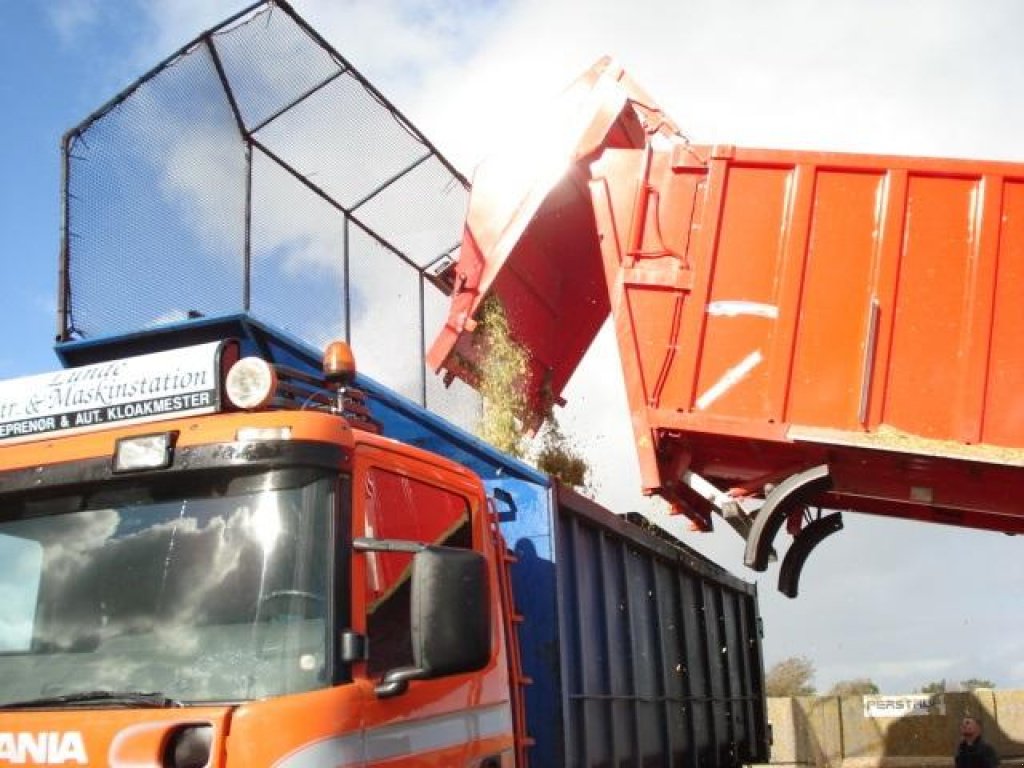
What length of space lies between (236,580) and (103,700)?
0.46m

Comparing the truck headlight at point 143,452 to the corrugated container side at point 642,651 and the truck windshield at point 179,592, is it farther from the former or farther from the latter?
the corrugated container side at point 642,651

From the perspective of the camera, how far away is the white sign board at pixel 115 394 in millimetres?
3494

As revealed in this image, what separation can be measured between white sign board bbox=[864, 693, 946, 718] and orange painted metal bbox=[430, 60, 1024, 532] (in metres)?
15.0

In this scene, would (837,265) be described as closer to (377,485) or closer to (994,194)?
(994,194)

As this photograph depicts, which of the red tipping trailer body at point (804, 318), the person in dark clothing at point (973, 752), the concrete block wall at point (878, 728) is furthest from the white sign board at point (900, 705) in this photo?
the red tipping trailer body at point (804, 318)

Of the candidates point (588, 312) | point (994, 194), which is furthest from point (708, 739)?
point (994, 194)

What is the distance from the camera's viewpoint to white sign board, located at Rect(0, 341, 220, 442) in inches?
138

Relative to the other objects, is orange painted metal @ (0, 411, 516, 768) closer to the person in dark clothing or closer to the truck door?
the truck door

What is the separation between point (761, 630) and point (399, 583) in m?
6.40

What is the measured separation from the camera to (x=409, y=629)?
10.7 ft

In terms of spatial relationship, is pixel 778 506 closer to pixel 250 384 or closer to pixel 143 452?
pixel 250 384

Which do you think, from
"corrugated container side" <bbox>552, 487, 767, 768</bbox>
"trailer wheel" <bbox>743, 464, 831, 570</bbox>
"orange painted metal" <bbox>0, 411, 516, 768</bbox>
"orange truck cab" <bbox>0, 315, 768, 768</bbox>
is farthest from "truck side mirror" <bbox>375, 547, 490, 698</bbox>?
"trailer wheel" <bbox>743, 464, 831, 570</bbox>

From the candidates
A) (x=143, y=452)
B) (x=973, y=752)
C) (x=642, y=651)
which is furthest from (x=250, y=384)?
(x=973, y=752)

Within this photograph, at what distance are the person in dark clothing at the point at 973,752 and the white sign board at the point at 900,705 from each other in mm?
10437
